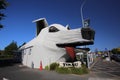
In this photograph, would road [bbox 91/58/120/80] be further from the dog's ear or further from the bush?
the dog's ear

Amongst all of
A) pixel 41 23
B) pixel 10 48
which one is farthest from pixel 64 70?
pixel 10 48

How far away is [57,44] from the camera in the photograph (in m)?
21.4

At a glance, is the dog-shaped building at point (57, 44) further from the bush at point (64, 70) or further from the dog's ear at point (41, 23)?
the dog's ear at point (41, 23)

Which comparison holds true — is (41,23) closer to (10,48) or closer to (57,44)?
(57,44)

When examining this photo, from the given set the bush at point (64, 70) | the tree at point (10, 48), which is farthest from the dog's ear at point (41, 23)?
the tree at point (10, 48)

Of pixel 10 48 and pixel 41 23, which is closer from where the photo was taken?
pixel 41 23

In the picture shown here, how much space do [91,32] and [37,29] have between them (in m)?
11.2

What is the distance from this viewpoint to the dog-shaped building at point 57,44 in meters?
20.0

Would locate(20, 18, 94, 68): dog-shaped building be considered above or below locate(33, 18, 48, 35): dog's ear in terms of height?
below

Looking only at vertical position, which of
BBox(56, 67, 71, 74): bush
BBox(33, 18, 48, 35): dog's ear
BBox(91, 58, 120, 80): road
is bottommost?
BBox(91, 58, 120, 80): road

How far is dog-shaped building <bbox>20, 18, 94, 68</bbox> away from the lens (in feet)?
65.7

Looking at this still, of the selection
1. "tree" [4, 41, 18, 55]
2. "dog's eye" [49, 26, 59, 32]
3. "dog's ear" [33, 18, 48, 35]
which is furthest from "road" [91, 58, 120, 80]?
"tree" [4, 41, 18, 55]

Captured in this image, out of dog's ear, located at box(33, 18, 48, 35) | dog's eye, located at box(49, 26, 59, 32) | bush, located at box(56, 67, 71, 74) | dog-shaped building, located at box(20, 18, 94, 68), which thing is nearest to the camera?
bush, located at box(56, 67, 71, 74)

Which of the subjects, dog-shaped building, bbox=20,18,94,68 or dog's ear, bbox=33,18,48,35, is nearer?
dog-shaped building, bbox=20,18,94,68
